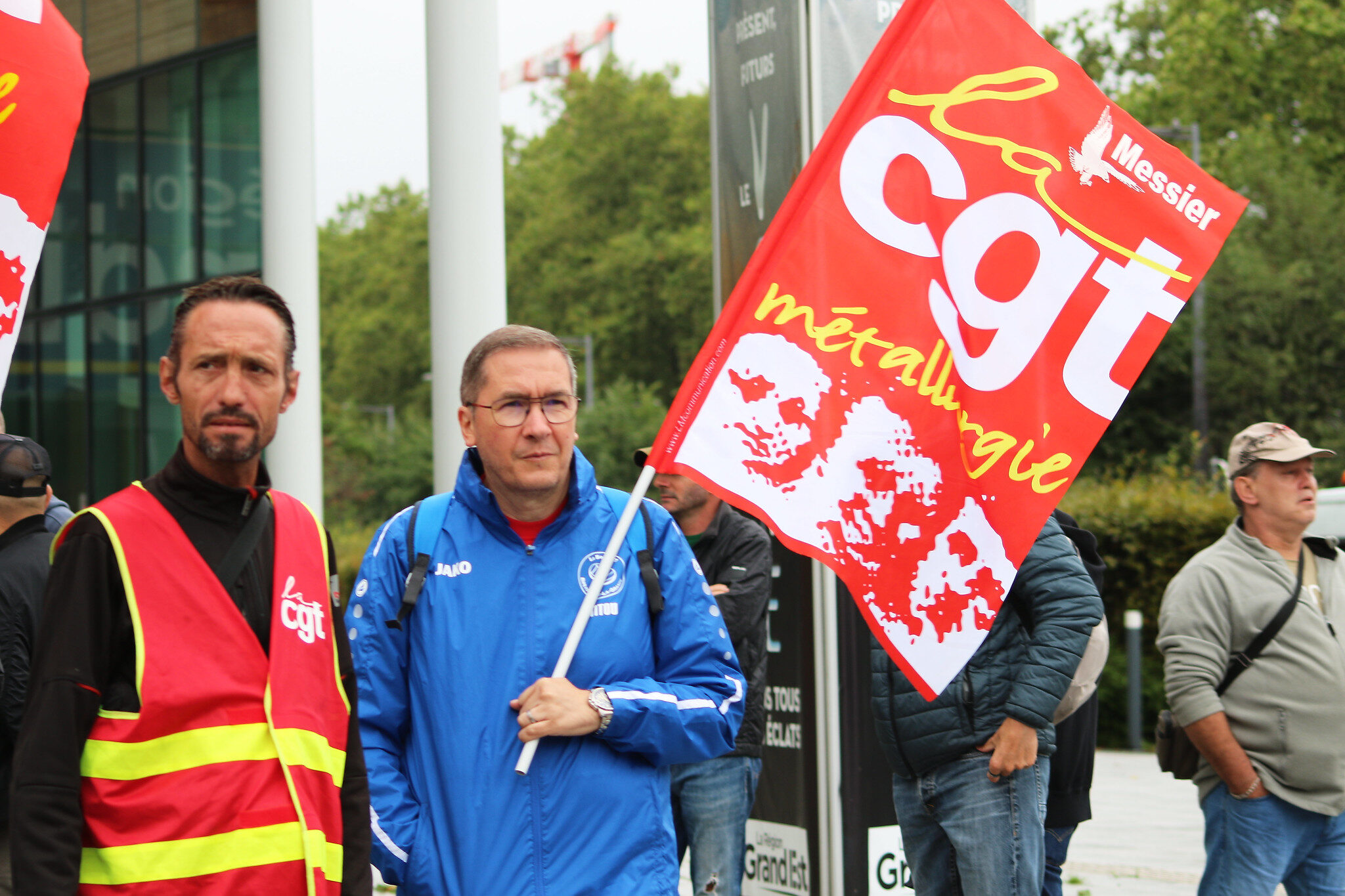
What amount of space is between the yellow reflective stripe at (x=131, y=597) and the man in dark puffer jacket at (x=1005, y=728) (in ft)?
7.62

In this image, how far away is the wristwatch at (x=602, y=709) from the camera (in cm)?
279

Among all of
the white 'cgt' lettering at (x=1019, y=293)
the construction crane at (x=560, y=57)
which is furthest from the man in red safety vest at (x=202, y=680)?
the construction crane at (x=560, y=57)

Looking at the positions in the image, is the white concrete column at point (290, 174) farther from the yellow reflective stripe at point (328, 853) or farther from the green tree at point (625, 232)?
the green tree at point (625, 232)

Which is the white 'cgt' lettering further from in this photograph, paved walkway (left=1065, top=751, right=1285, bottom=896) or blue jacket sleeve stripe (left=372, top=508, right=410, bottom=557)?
paved walkway (left=1065, top=751, right=1285, bottom=896)

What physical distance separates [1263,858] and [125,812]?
3663mm

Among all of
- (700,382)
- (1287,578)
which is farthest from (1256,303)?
(700,382)

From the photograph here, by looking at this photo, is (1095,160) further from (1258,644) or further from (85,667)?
(85,667)

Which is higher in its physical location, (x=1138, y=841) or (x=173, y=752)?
(x=173, y=752)

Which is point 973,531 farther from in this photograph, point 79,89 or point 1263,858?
point 79,89

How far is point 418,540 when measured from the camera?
296 cm

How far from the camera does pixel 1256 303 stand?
28.2m

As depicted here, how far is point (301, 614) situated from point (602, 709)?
631 millimetres

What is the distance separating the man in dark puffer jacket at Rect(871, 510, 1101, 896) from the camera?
12.9 feet

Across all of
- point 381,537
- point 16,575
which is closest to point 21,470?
point 16,575
